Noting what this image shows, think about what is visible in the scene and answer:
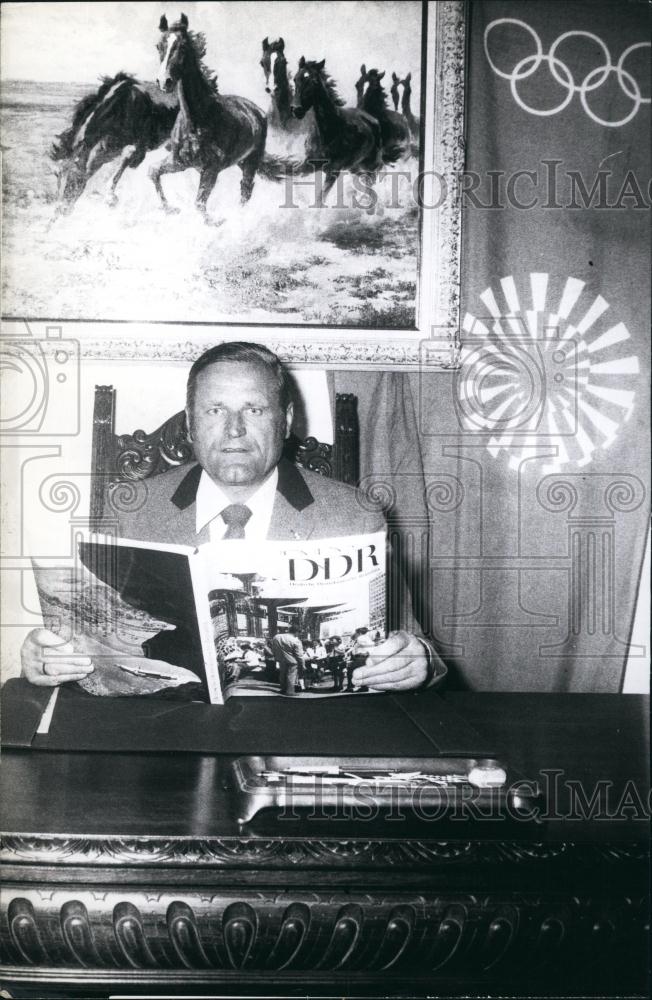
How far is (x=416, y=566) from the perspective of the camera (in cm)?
185

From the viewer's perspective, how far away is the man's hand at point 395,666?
1671mm

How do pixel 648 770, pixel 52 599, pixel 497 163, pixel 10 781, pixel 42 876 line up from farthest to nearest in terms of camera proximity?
pixel 497 163, pixel 52 599, pixel 648 770, pixel 10 781, pixel 42 876

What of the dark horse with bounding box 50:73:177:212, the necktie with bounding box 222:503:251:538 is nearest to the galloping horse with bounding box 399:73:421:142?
the dark horse with bounding box 50:73:177:212

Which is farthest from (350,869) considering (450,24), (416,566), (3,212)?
(450,24)

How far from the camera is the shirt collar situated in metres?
1.76

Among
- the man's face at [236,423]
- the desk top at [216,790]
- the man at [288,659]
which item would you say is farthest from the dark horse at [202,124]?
the desk top at [216,790]

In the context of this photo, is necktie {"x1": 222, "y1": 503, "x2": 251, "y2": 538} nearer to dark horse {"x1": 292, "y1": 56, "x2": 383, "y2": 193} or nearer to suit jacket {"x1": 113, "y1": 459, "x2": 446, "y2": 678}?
suit jacket {"x1": 113, "y1": 459, "x2": 446, "y2": 678}

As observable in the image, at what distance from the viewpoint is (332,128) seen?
174 cm

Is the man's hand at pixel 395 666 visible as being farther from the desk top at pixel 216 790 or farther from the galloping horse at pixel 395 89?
the galloping horse at pixel 395 89

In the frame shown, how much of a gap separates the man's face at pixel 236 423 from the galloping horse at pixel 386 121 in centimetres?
50

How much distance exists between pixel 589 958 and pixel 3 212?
1577mm

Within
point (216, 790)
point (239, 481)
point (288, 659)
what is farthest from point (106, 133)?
point (216, 790)

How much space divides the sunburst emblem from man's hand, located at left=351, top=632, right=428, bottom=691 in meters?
0.44

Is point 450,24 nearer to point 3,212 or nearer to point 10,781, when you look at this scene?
point 3,212
